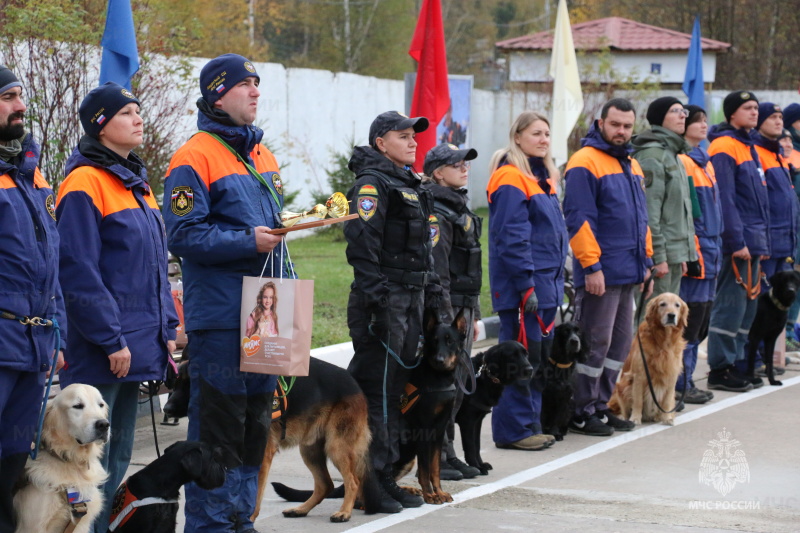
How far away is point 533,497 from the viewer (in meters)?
6.26

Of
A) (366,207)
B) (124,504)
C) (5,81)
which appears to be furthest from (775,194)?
(5,81)

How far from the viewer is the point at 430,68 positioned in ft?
34.1

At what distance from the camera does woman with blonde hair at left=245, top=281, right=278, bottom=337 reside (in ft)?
15.5

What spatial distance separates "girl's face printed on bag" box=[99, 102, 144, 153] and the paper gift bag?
0.88 m

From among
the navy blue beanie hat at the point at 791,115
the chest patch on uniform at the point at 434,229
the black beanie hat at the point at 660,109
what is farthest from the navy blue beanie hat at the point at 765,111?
the chest patch on uniform at the point at 434,229

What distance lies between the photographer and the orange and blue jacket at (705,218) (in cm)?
932

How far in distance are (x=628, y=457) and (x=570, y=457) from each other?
1.32 ft

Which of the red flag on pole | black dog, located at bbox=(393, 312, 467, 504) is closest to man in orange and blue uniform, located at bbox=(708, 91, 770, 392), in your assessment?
the red flag on pole

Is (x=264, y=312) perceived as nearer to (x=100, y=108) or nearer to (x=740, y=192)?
(x=100, y=108)

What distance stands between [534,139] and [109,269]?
12.0 feet

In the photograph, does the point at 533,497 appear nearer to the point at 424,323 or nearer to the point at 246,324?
the point at 424,323

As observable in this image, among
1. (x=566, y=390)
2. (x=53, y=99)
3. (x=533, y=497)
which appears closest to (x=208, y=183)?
(x=533, y=497)

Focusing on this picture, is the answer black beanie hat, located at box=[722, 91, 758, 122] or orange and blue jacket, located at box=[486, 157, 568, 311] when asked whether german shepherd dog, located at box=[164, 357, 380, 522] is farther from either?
black beanie hat, located at box=[722, 91, 758, 122]

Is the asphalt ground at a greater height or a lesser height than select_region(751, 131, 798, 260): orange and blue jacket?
lesser
